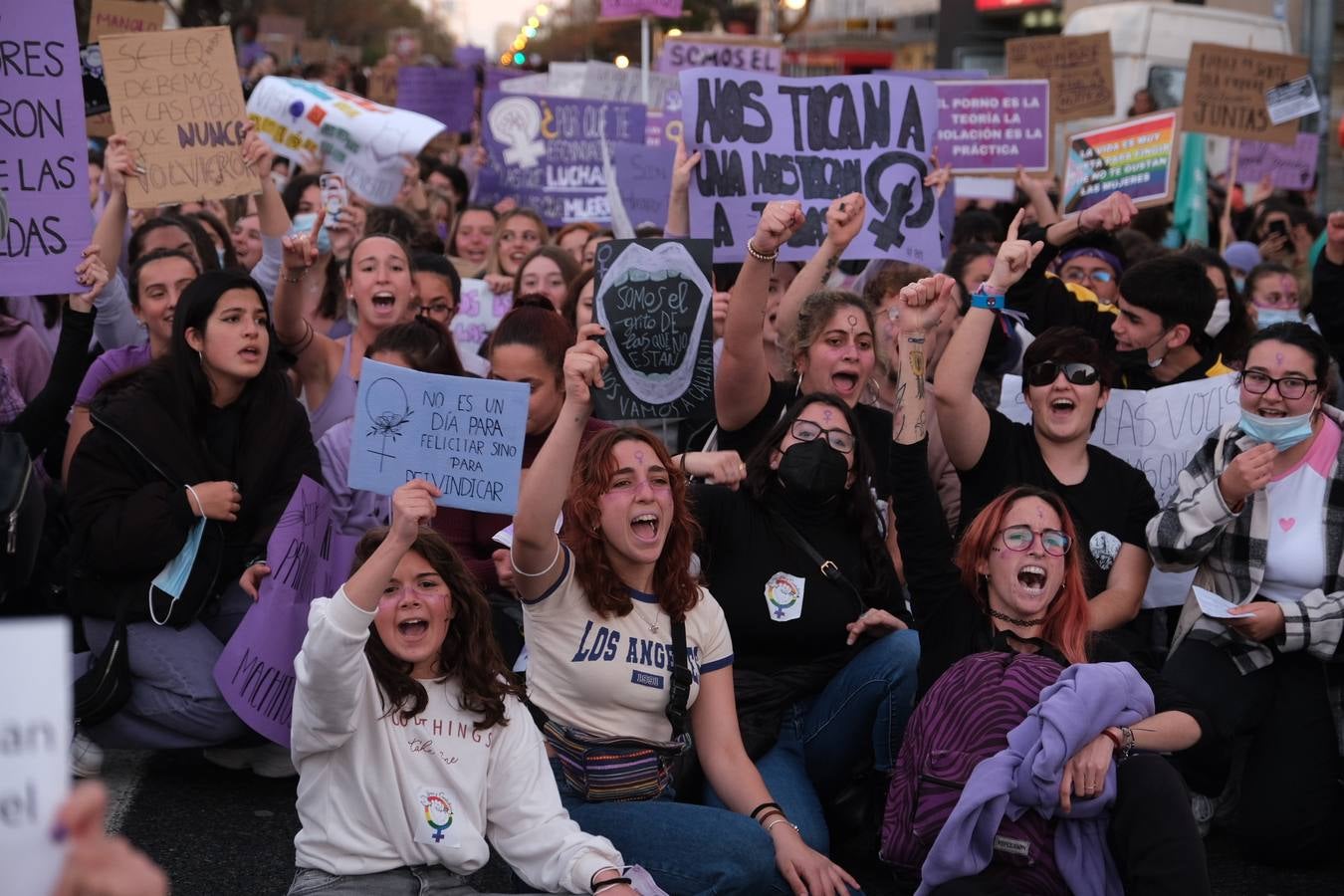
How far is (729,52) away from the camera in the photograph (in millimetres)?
12039

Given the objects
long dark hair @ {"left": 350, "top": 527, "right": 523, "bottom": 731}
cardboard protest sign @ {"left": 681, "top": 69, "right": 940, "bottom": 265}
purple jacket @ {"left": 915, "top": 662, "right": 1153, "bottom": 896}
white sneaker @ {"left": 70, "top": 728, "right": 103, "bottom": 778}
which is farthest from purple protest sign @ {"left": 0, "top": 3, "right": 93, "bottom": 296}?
purple jacket @ {"left": 915, "top": 662, "right": 1153, "bottom": 896}

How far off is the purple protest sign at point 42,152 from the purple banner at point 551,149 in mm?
5385

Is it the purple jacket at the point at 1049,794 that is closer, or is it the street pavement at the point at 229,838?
the purple jacket at the point at 1049,794

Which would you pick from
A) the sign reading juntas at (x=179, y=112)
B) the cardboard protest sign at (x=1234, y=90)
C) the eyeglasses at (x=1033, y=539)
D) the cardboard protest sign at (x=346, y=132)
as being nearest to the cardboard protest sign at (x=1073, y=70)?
the cardboard protest sign at (x=1234, y=90)

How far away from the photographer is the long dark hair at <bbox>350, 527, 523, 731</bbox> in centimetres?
373

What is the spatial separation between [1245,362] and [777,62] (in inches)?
287

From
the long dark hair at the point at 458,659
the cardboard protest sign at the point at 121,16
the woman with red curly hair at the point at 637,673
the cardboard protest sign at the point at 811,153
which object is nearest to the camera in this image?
the long dark hair at the point at 458,659

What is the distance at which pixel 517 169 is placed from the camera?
1073cm

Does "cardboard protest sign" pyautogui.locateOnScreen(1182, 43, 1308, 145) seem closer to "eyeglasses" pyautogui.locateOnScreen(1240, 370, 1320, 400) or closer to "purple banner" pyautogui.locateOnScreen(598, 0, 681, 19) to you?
"purple banner" pyautogui.locateOnScreen(598, 0, 681, 19)

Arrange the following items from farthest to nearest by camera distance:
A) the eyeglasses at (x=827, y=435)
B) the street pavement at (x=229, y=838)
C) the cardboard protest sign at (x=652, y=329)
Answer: the cardboard protest sign at (x=652, y=329)
the eyeglasses at (x=827, y=435)
the street pavement at (x=229, y=838)

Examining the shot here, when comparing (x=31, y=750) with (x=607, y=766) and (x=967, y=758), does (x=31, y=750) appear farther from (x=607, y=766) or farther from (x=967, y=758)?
(x=967, y=758)

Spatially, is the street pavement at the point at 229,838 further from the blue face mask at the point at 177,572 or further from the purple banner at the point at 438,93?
the purple banner at the point at 438,93

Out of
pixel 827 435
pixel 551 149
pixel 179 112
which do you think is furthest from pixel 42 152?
pixel 551 149

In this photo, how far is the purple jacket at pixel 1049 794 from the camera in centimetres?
376
